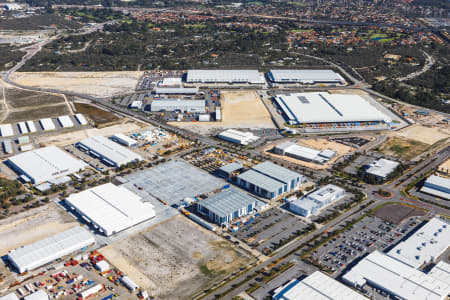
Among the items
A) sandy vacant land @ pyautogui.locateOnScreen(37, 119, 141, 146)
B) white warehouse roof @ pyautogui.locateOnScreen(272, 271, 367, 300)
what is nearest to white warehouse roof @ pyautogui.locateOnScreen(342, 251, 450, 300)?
white warehouse roof @ pyautogui.locateOnScreen(272, 271, 367, 300)

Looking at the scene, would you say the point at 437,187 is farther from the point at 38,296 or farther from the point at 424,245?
the point at 38,296

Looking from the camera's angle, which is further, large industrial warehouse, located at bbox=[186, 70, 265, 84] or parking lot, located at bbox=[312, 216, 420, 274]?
large industrial warehouse, located at bbox=[186, 70, 265, 84]

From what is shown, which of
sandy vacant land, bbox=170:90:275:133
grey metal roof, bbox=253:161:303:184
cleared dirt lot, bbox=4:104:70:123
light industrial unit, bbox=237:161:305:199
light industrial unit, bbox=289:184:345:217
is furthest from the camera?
cleared dirt lot, bbox=4:104:70:123

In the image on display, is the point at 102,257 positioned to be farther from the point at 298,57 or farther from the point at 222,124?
the point at 298,57

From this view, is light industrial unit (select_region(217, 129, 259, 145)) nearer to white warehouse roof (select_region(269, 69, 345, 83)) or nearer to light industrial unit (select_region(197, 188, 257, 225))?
light industrial unit (select_region(197, 188, 257, 225))

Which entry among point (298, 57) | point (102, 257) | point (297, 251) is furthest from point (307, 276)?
point (298, 57)

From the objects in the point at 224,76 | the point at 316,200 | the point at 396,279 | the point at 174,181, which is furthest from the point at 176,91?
the point at 396,279
